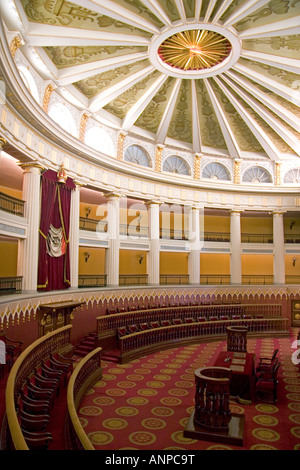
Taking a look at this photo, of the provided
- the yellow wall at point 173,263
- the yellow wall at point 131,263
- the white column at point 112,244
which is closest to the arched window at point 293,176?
the yellow wall at point 173,263

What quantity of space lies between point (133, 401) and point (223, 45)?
12570 millimetres

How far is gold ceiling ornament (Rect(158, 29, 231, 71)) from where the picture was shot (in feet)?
42.2

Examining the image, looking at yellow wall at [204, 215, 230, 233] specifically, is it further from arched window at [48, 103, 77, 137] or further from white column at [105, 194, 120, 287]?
arched window at [48, 103, 77, 137]

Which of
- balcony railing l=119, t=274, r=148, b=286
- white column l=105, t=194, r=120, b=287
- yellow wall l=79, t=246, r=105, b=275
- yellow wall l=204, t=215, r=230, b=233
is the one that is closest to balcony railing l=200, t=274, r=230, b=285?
yellow wall l=204, t=215, r=230, b=233

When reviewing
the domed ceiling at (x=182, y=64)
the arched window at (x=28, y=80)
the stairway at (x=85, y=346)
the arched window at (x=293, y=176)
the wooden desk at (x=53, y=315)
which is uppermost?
the domed ceiling at (x=182, y=64)

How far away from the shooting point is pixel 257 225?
23.6 m

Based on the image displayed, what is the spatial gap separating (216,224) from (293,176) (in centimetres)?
550

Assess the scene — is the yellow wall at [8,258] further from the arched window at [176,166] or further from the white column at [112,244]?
the arched window at [176,166]

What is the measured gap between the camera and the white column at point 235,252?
2012cm

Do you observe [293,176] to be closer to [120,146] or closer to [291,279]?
[291,279]

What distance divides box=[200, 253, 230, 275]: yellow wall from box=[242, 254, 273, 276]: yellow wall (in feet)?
3.86

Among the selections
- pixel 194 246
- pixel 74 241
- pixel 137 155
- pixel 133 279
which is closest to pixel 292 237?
pixel 194 246

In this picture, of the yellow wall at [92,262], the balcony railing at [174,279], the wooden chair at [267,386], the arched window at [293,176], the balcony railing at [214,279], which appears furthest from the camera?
the balcony railing at [214,279]

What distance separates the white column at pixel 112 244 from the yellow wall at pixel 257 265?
1028cm
